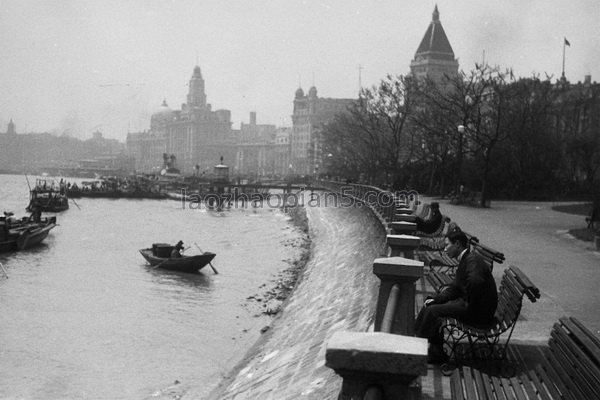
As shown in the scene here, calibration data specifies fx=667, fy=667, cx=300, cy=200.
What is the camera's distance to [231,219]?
7525cm

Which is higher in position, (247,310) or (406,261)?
(406,261)

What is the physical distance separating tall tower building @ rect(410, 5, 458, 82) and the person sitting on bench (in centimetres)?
15001

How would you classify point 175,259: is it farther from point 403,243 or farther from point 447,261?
point 403,243

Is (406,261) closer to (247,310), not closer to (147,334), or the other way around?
(147,334)

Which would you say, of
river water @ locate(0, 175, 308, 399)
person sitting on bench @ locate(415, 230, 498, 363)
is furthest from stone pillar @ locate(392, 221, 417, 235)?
river water @ locate(0, 175, 308, 399)

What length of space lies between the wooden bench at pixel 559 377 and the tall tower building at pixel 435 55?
498ft

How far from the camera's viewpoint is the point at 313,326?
16406 mm

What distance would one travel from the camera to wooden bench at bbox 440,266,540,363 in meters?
7.22

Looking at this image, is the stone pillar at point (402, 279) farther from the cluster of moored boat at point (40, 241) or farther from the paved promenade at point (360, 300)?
the cluster of moored boat at point (40, 241)

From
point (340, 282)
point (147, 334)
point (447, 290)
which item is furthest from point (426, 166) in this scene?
point (447, 290)

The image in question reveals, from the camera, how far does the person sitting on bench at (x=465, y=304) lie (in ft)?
24.2

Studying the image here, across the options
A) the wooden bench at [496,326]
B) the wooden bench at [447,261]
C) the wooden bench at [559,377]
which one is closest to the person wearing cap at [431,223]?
the wooden bench at [447,261]

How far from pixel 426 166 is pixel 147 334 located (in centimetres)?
4249

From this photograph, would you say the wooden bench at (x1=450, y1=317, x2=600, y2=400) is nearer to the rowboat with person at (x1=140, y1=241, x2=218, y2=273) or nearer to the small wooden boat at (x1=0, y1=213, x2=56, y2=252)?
the rowboat with person at (x1=140, y1=241, x2=218, y2=273)
